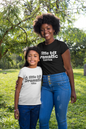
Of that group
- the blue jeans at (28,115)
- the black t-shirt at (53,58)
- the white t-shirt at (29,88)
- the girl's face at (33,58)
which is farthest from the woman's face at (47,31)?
the blue jeans at (28,115)

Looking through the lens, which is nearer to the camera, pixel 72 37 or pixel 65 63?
pixel 65 63

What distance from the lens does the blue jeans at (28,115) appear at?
2031 millimetres

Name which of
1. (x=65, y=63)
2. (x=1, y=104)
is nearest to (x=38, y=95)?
(x=65, y=63)

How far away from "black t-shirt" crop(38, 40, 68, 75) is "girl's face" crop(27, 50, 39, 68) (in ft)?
0.25

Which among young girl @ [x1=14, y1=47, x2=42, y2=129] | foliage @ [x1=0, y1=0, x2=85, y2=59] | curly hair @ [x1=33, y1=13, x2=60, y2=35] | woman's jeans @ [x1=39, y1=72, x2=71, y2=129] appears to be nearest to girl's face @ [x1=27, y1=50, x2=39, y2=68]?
young girl @ [x1=14, y1=47, x2=42, y2=129]

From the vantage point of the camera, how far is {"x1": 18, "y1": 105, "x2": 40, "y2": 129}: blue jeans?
6.66 feet

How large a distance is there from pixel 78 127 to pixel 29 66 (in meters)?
2.49

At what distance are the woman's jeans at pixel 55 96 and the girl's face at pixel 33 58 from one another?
214mm

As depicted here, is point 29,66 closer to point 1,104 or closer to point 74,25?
point 74,25

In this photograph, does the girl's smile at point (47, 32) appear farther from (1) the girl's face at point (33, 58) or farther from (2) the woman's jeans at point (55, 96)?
(2) the woman's jeans at point (55, 96)

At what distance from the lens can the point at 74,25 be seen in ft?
16.0

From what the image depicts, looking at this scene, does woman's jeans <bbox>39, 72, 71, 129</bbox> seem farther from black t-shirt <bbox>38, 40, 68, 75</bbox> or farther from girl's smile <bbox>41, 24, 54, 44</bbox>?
girl's smile <bbox>41, 24, 54, 44</bbox>

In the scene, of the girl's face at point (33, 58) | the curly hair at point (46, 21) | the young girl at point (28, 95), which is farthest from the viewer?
the curly hair at point (46, 21)

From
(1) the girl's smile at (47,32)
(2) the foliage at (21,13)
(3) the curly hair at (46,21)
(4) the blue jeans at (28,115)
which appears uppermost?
(2) the foliage at (21,13)
